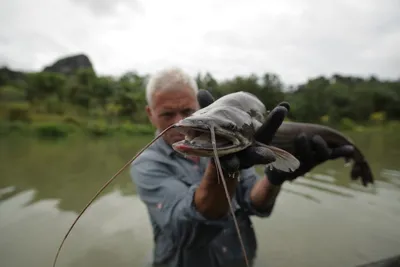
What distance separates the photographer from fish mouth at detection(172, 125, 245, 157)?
875 mm

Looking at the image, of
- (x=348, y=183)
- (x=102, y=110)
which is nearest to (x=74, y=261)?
(x=348, y=183)

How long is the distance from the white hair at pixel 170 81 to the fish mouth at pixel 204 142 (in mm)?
1087

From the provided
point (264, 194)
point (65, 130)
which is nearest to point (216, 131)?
point (264, 194)

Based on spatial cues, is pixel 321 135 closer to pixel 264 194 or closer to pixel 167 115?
pixel 264 194

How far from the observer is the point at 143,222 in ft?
13.2

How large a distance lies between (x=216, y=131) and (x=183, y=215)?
0.81 m

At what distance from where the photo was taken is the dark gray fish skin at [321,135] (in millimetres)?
1658

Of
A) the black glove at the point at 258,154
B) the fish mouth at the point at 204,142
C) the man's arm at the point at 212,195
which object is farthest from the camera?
the man's arm at the point at 212,195

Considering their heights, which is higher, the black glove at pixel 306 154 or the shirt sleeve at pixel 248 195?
the black glove at pixel 306 154

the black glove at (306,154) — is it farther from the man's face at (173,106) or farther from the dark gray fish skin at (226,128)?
the man's face at (173,106)

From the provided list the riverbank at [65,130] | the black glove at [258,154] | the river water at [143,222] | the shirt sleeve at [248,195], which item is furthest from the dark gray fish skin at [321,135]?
the riverbank at [65,130]

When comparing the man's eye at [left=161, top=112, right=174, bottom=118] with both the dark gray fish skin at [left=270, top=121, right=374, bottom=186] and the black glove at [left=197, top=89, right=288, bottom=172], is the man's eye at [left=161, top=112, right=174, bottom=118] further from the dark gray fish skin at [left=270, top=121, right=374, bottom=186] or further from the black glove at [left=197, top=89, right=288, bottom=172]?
the black glove at [left=197, top=89, right=288, bottom=172]

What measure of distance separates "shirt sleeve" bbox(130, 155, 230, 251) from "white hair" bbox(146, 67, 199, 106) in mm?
468

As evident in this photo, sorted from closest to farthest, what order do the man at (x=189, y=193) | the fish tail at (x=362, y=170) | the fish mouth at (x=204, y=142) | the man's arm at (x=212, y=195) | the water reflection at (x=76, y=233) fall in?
the fish mouth at (x=204, y=142)
the man's arm at (x=212, y=195)
the man at (x=189, y=193)
the fish tail at (x=362, y=170)
the water reflection at (x=76, y=233)
